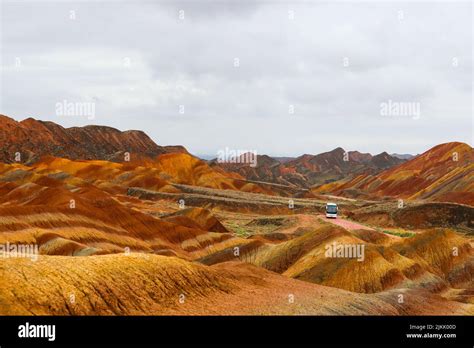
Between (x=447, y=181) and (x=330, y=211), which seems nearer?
(x=330, y=211)

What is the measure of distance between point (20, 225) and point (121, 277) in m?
40.0

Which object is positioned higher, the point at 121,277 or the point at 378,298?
the point at 121,277

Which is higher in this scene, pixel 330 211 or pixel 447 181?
pixel 447 181

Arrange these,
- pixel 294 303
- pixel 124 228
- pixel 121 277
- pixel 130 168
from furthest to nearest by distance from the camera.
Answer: pixel 130 168
pixel 124 228
pixel 294 303
pixel 121 277

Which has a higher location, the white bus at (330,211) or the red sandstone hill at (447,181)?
the red sandstone hill at (447,181)

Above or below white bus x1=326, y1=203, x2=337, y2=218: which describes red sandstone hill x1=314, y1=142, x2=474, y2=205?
above

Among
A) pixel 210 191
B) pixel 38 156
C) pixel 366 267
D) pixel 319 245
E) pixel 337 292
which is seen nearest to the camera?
pixel 337 292

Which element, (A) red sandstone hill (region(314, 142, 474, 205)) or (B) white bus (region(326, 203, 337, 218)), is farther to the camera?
(A) red sandstone hill (region(314, 142, 474, 205))

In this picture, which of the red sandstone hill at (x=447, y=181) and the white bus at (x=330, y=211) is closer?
the white bus at (x=330, y=211)

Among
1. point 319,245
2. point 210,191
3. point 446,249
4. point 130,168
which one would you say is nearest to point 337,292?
point 319,245

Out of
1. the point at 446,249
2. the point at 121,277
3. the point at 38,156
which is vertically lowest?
the point at 446,249

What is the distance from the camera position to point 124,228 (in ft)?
236

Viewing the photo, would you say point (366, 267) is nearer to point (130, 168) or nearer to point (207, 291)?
point (207, 291)
